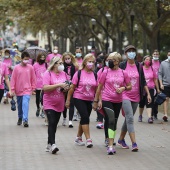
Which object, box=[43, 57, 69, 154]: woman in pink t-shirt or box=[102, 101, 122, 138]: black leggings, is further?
box=[102, 101, 122, 138]: black leggings

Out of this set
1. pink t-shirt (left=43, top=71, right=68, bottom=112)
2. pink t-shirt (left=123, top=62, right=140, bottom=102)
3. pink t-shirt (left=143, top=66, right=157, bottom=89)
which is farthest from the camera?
pink t-shirt (left=143, top=66, right=157, bottom=89)

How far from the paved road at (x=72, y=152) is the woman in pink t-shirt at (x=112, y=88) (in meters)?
0.55

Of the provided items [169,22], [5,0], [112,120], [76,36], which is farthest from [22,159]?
[76,36]

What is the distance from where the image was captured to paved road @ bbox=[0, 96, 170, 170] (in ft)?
34.6

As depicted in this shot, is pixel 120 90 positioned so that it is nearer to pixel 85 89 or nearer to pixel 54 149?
pixel 85 89

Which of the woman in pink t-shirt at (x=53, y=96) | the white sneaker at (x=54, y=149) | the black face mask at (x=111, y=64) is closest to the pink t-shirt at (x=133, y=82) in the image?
the black face mask at (x=111, y=64)

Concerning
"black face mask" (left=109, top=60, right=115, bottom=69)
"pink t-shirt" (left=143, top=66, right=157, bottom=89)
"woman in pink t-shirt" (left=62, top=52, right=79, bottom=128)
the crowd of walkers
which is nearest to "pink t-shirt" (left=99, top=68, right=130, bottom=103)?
the crowd of walkers

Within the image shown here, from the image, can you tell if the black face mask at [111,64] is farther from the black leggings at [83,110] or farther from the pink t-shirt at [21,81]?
the pink t-shirt at [21,81]

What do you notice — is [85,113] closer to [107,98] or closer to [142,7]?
[107,98]

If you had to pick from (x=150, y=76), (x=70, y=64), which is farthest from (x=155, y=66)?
(x=70, y=64)

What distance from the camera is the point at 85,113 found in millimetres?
12391


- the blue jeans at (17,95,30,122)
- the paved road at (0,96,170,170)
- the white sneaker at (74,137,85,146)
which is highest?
the blue jeans at (17,95,30,122)

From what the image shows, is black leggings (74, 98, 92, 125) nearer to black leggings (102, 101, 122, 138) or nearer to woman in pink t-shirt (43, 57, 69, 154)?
black leggings (102, 101, 122, 138)

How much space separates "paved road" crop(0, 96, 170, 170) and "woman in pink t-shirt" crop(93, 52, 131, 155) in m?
0.55
